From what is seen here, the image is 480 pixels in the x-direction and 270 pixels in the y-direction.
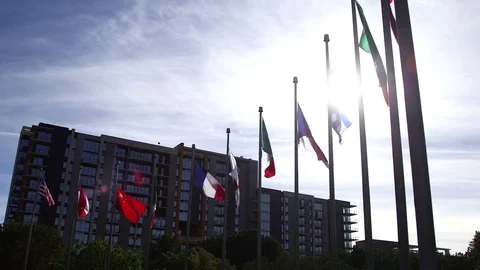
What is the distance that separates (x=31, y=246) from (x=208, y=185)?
31.6m

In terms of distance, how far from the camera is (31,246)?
50.4 m

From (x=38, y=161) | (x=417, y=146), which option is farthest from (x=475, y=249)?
(x=38, y=161)

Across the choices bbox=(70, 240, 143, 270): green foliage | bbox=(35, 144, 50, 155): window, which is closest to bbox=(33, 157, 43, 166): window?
bbox=(35, 144, 50, 155): window

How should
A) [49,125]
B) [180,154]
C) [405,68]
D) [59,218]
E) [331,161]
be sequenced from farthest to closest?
[180,154] → [49,125] → [59,218] → [331,161] → [405,68]

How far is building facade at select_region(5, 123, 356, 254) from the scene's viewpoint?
325 ft

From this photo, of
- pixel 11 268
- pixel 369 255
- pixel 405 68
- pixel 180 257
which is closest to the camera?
pixel 405 68

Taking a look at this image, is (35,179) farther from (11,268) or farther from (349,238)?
(349,238)

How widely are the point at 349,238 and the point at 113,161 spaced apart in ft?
288

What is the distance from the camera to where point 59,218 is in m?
98.5

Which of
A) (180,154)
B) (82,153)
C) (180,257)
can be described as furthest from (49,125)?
(180,257)

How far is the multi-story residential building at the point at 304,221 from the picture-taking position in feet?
454

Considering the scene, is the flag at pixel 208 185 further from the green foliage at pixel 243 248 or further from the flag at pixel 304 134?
the green foliage at pixel 243 248

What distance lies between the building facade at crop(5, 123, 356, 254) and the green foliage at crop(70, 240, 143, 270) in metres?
35.4

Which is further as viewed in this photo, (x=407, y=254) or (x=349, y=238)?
(x=349, y=238)
